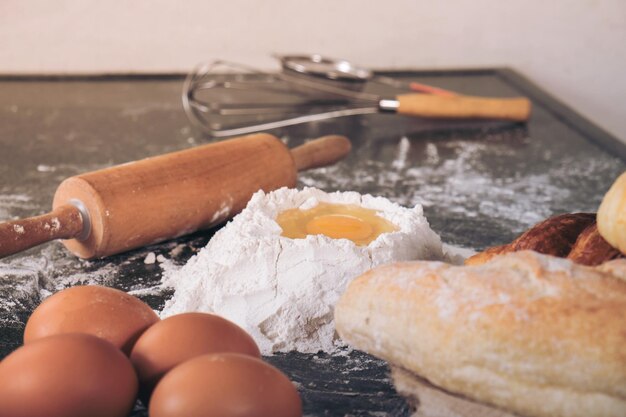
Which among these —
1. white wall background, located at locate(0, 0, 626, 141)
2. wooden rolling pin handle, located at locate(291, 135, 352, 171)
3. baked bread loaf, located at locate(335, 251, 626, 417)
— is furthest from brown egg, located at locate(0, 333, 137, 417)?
white wall background, located at locate(0, 0, 626, 141)

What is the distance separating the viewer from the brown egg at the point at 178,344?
2.96 ft

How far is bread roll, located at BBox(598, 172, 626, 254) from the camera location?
3.37 feet

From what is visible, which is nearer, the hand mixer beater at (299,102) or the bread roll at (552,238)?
the bread roll at (552,238)

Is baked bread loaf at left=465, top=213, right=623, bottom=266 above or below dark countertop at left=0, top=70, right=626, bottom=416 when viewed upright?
above

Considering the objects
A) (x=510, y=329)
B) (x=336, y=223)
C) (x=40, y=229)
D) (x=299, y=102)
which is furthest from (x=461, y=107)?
(x=510, y=329)

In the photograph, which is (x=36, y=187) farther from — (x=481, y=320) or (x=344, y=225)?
(x=481, y=320)

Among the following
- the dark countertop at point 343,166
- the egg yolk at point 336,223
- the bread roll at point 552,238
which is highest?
the bread roll at point 552,238

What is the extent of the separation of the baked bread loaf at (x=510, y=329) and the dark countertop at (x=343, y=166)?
0.11 m

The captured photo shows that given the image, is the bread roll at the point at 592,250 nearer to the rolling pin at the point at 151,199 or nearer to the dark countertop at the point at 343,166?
the dark countertop at the point at 343,166

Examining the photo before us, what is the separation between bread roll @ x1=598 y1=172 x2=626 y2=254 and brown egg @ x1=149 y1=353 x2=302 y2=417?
0.47 m

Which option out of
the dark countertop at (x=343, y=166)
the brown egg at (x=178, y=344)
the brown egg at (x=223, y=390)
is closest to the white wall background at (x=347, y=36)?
the dark countertop at (x=343, y=166)

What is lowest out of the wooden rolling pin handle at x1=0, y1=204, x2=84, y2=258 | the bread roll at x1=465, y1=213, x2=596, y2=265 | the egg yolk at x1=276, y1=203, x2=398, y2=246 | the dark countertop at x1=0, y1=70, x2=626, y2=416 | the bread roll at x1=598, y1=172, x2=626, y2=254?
the dark countertop at x1=0, y1=70, x2=626, y2=416

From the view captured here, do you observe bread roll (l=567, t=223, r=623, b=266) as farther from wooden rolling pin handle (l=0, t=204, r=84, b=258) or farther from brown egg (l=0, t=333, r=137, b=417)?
wooden rolling pin handle (l=0, t=204, r=84, b=258)

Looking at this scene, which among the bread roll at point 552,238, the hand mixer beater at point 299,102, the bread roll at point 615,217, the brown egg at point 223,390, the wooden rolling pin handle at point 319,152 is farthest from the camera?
the hand mixer beater at point 299,102
